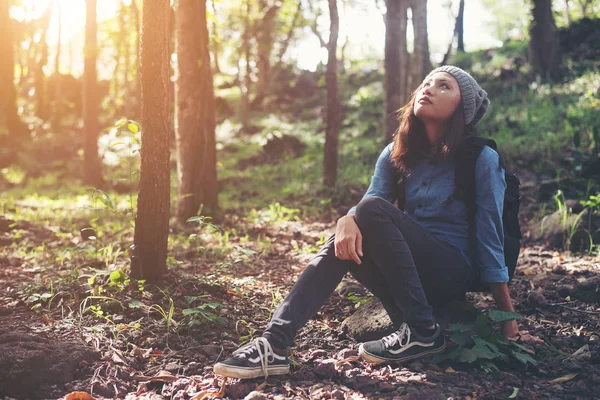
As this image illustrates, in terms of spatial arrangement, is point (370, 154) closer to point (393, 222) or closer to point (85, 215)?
point (85, 215)

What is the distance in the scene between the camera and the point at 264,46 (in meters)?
18.8

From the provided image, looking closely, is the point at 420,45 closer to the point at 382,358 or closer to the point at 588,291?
the point at 588,291

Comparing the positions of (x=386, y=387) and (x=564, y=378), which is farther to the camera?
(x=564, y=378)

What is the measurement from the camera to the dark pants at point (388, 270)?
3035 millimetres

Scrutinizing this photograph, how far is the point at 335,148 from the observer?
10.1 metres

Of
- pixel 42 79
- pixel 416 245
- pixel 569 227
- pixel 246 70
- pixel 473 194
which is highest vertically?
pixel 42 79

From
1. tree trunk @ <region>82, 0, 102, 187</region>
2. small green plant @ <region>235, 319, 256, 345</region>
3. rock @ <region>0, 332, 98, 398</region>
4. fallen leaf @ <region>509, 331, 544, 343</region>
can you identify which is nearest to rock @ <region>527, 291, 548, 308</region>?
fallen leaf @ <region>509, 331, 544, 343</region>

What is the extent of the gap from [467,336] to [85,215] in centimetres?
784

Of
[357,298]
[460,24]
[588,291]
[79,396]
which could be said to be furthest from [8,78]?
[460,24]

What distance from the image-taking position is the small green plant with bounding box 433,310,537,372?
2951 mm

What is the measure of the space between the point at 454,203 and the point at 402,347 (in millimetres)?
981

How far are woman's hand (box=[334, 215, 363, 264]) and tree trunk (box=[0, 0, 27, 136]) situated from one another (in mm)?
15924

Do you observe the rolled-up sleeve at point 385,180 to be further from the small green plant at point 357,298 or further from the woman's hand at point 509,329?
the woman's hand at point 509,329

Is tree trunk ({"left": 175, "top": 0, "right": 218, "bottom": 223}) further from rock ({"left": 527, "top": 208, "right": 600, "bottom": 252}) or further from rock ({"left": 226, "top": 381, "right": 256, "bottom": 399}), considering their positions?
rock ({"left": 226, "top": 381, "right": 256, "bottom": 399})
